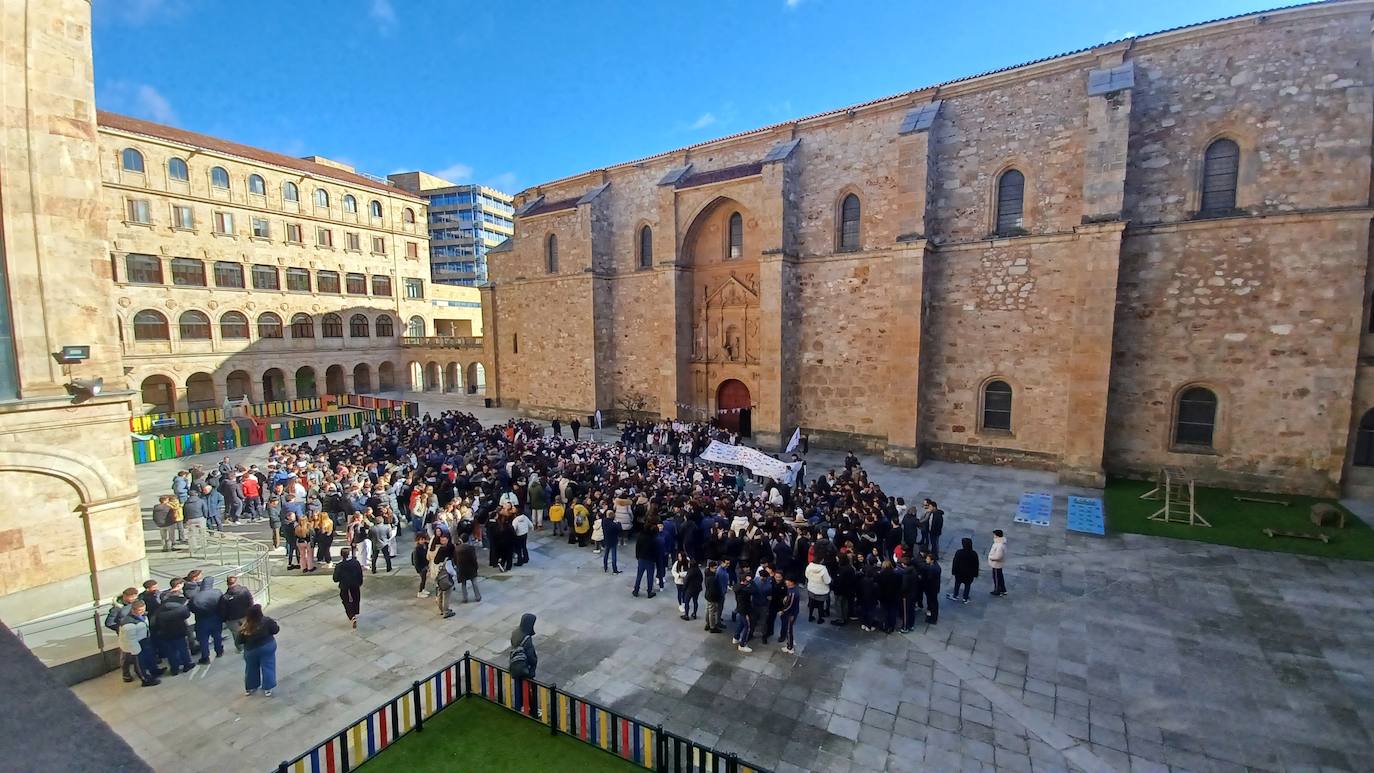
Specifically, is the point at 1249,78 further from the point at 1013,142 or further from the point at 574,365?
the point at 574,365

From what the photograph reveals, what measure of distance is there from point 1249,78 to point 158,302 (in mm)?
47565

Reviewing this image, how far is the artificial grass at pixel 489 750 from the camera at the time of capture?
21.7 ft

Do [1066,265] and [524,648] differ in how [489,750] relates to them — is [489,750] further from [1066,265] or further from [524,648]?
[1066,265]

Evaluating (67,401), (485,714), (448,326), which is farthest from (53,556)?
(448,326)

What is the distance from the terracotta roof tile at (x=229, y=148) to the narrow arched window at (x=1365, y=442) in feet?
162

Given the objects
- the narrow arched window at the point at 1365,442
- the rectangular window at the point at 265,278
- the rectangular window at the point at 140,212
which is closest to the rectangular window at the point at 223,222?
the rectangular window at the point at 265,278

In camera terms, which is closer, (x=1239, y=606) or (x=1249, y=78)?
(x=1239, y=606)

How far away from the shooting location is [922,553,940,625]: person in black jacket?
9.69 meters

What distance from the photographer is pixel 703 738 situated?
7219mm

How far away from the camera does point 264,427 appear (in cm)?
2670

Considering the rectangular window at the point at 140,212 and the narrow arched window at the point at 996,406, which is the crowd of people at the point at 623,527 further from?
the rectangular window at the point at 140,212

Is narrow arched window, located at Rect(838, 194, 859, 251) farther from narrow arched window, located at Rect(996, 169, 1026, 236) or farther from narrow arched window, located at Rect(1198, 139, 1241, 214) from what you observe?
narrow arched window, located at Rect(1198, 139, 1241, 214)

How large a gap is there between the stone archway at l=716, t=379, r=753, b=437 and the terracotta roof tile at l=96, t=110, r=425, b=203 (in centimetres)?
3257

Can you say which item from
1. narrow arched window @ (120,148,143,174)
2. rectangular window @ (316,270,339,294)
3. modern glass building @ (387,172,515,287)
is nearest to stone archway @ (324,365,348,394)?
rectangular window @ (316,270,339,294)
